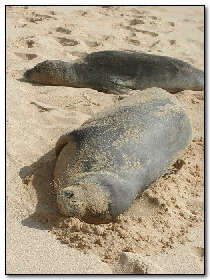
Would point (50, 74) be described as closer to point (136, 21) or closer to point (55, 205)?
point (55, 205)

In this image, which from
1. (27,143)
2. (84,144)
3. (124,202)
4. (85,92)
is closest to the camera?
(124,202)

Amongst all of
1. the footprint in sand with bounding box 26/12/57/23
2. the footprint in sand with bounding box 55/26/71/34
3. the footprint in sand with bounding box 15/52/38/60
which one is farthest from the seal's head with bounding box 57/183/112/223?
the footprint in sand with bounding box 26/12/57/23

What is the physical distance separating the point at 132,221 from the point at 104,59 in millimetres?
2258

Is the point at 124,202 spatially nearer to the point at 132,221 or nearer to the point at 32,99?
the point at 132,221

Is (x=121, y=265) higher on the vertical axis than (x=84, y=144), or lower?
lower

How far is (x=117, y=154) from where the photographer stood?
111 inches

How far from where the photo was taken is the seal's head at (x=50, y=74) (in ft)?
14.8

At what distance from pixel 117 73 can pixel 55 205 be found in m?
2.08

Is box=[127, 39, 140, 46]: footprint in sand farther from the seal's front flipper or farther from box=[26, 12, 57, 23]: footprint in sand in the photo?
the seal's front flipper

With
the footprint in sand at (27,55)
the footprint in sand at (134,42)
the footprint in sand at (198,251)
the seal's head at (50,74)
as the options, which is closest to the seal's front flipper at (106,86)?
the seal's head at (50,74)

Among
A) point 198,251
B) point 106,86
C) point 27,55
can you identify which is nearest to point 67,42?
point 27,55

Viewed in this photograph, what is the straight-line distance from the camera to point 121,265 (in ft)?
7.95

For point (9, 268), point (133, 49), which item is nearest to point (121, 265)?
point (9, 268)

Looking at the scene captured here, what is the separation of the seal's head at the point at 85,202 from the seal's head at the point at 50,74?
2.11 m
